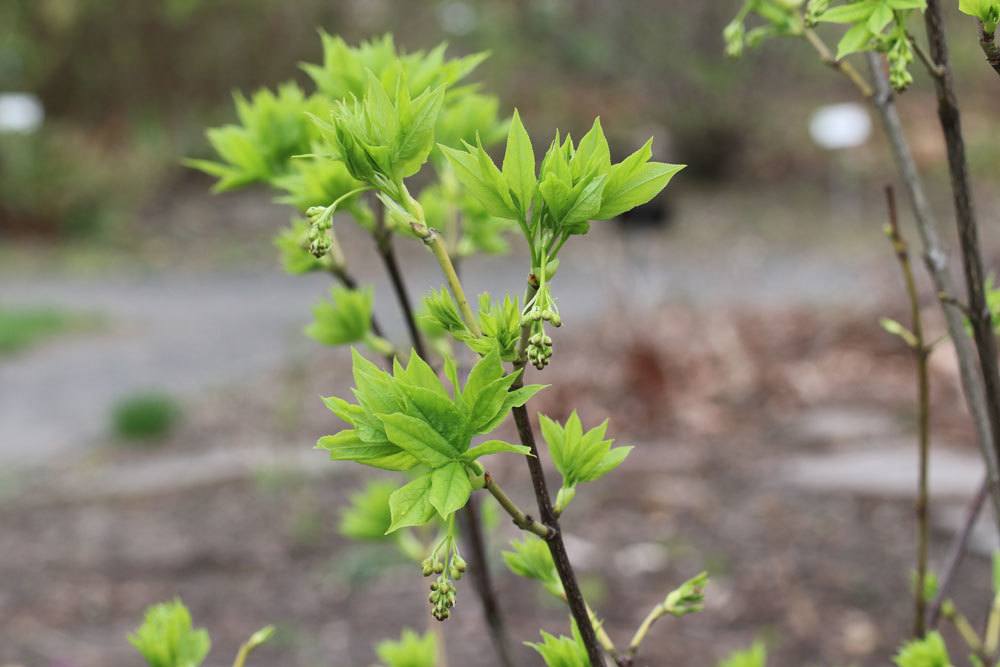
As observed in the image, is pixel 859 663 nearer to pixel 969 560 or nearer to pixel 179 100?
pixel 969 560

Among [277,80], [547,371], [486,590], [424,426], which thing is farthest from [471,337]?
[277,80]

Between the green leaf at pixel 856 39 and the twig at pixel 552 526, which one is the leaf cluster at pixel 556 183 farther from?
the green leaf at pixel 856 39

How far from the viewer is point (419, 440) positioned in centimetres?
75

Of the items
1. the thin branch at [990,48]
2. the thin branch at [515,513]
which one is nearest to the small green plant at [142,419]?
the thin branch at [515,513]

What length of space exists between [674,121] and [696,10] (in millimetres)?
1792

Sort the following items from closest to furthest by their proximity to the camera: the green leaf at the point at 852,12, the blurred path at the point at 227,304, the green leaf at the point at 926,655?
the green leaf at the point at 852,12 < the green leaf at the point at 926,655 < the blurred path at the point at 227,304

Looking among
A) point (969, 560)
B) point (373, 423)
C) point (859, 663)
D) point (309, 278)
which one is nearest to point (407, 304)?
point (373, 423)

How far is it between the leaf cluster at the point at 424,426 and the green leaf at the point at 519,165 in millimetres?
129

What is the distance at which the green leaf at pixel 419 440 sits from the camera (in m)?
0.74

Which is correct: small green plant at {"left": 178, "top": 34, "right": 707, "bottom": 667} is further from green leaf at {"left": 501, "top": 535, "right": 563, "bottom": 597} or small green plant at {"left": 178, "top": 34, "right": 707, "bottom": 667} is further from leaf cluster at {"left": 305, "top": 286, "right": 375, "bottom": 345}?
leaf cluster at {"left": 305, "top": 286, "right": 375, "bottom": 345}

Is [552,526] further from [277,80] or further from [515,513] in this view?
[277,80]

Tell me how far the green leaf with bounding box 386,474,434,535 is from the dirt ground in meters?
2.20

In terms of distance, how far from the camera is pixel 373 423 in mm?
773

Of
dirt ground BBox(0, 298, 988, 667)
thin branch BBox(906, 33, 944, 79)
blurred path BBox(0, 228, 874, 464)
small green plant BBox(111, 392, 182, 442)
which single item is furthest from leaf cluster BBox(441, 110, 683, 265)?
blurred path BBox(0, 228, 874, 464)
